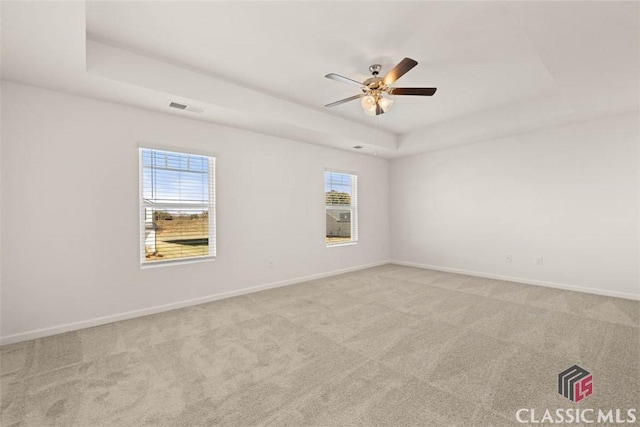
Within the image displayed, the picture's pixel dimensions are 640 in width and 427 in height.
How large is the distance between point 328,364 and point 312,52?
299 cm

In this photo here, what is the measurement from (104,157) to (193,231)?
54.6 inches

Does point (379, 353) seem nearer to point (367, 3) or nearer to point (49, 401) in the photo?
point (49, 401)

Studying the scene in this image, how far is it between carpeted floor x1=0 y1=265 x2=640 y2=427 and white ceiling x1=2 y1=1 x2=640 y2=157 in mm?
2620

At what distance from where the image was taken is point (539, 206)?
488 cm

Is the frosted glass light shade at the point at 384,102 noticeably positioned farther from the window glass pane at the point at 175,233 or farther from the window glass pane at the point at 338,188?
the window glass pane at the point at 175,233

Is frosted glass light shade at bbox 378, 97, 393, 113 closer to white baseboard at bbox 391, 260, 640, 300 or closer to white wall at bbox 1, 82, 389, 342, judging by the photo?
white wall at bbox 1, 82, 389, 342

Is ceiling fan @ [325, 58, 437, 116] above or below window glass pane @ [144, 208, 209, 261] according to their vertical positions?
above

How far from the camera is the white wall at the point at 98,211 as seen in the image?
2.93 m

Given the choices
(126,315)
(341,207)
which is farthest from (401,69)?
(126,315)

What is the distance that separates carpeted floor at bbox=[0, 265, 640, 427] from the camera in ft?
6.02

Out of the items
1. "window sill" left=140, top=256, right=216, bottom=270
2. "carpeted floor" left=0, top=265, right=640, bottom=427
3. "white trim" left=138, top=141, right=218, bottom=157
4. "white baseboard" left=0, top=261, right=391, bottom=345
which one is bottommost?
"carpeted floor" left=0, top=265, right=640, bottom=427

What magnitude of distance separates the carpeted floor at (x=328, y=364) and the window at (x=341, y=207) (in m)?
2.34

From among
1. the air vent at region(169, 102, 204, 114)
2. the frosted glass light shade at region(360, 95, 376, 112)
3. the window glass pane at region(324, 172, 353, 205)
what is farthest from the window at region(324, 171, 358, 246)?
the air vent at region(169, 102, 204, 114)

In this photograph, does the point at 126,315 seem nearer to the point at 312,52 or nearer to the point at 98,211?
the point at 98,211
